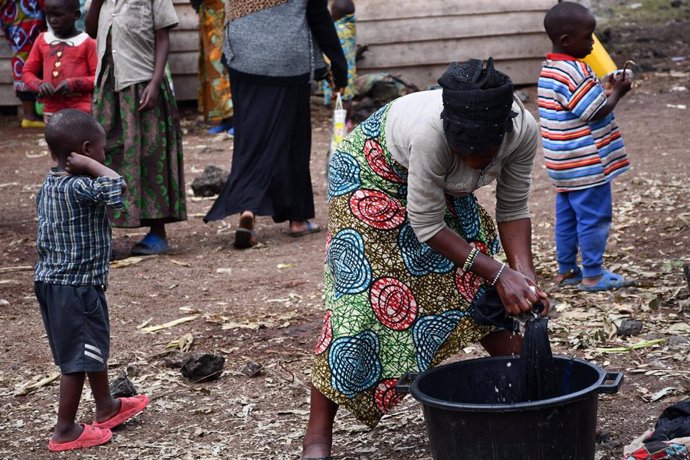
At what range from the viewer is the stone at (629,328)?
5004 mm

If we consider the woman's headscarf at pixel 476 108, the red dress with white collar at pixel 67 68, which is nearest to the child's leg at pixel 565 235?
the woman's headscarf at pixel 476 108

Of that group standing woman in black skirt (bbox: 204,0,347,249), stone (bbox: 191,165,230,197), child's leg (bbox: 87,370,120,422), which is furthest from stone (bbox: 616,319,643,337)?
stone (bbox: 191,165,230,197)

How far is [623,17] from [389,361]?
15.7m

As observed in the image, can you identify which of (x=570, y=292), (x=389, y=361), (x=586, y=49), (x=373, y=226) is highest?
(x=586, y=49)

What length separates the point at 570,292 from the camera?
231 inches

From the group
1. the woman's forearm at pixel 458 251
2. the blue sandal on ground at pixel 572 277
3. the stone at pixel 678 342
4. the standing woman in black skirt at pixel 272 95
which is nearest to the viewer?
the woman's forearm at pixel 458 251

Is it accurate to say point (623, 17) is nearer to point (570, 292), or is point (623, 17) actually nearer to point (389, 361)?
point (570, 292)

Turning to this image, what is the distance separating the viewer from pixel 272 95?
23.2 ft

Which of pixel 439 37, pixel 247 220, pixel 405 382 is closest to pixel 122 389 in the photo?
pixel 405 382

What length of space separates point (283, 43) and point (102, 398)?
3.38 metres

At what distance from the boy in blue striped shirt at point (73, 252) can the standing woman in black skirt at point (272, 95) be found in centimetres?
303

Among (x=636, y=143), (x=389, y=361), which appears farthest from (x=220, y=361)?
(x=636, y=143)

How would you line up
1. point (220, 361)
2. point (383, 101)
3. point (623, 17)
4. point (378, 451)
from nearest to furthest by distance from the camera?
point (378, 451) → point (220, 361) → point (383, 101) → point (623, 17)

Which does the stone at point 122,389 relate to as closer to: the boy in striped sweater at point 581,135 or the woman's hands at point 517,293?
the woman's hands at point 517,293
